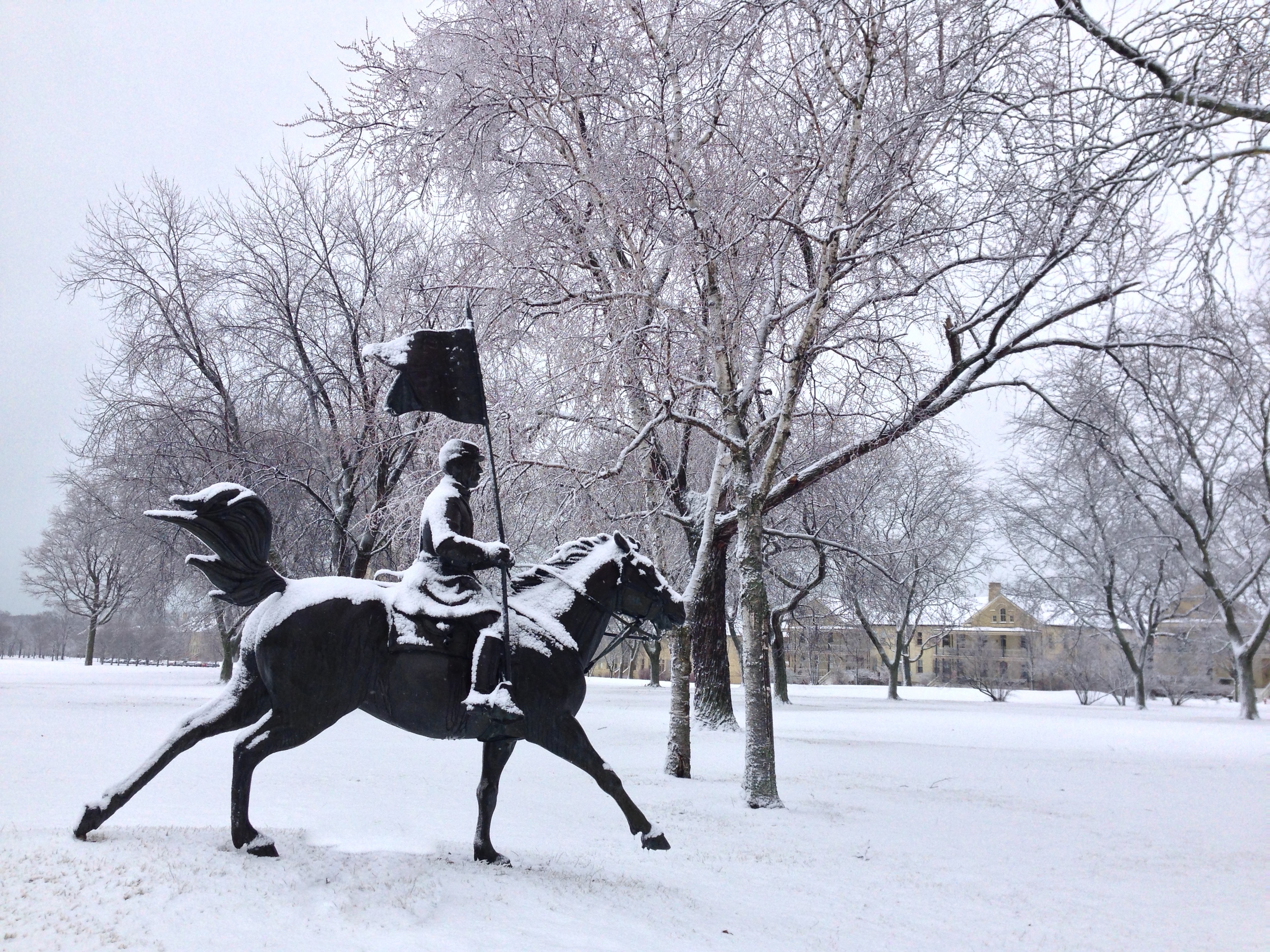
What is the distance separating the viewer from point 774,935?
488cm

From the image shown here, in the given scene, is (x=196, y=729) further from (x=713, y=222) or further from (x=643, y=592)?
(x=713, y=222)

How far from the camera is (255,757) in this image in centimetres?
523

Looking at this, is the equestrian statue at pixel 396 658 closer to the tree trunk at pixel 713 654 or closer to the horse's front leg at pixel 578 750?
the horse's front leg at pixel 578 750

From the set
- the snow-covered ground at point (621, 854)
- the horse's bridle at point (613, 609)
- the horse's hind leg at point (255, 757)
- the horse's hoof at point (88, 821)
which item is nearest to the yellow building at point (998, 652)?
the snow-covered ground at point (621, 854)

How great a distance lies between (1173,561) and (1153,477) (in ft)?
29.3

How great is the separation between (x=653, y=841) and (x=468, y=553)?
95.5 inches

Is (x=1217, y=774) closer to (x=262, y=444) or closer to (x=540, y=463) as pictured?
(x=540, y=463)

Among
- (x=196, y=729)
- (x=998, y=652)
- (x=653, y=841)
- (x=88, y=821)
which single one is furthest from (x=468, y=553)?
(x=998, y=652)

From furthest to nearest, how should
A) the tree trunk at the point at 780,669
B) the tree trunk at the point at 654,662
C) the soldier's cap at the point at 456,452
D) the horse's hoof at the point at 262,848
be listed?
the tree trunk at the point at 654,662, the tree trunk at the point at 780,669, the soldier's cap at the point at 456,452, the horse's hoof at the point at 262,848

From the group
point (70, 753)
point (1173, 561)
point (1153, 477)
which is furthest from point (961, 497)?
point (70, 753)

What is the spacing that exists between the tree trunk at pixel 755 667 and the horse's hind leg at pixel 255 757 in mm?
4917

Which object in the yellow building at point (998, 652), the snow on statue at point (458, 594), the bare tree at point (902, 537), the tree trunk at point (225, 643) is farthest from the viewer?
the yellow building at point (998, 652)

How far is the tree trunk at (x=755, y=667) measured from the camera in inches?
357

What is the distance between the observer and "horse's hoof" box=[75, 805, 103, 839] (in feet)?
16.5
